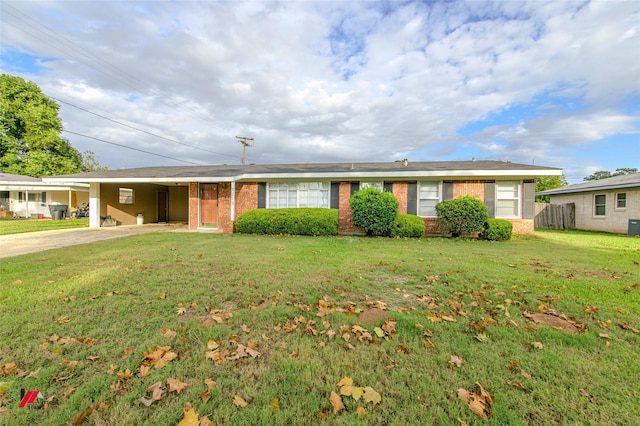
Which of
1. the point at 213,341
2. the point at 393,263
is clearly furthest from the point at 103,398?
the point at 393,263

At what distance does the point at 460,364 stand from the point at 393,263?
13.0 ft

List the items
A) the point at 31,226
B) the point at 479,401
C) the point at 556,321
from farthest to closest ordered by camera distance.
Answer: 1. the point at 31,226
2. the point at 556,321
3. the point at 479,401

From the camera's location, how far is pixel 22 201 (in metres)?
21.5

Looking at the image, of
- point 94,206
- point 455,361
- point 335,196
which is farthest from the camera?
point 94,206

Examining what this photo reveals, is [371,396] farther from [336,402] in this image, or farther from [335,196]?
[335,196]

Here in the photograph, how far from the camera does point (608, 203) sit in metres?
15.4

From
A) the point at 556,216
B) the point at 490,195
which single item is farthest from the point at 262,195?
the point at 556,216

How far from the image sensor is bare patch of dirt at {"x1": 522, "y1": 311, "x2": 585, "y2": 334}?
10.4ft

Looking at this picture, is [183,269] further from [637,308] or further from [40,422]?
[637,308]

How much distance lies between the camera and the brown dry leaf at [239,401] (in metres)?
1.99

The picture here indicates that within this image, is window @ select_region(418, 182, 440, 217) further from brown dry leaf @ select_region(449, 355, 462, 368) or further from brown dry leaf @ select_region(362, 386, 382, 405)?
brown dry leaf @ select_region(362, 386, 382, 405)

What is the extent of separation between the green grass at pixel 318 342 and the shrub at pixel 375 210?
5668mm

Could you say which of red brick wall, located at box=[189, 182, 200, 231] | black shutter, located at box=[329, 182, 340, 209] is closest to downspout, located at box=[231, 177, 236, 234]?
red brick wall, located at box=[189, 182, 200, 231]

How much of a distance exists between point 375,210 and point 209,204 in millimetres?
8802
